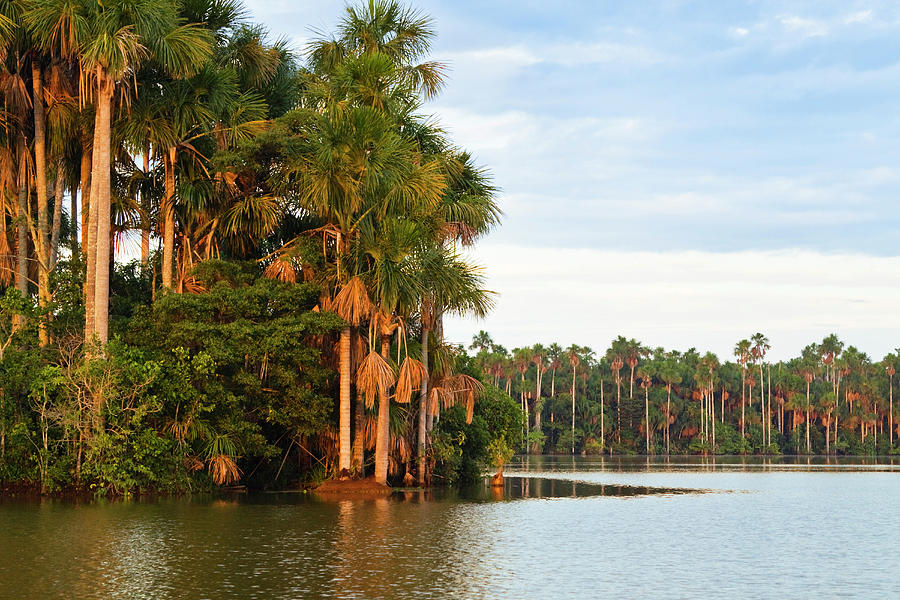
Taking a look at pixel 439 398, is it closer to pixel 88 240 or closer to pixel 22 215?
pixel 88 240

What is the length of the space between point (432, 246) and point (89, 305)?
39.5ft

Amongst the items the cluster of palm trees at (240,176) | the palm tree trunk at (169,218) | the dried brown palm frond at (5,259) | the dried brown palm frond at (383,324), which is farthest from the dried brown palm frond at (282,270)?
the dried brown palm frond at (5,259)

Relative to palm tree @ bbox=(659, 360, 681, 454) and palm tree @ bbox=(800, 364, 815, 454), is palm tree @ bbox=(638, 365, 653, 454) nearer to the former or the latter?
palm tree @ bbox=(659, 360, 681, 454)

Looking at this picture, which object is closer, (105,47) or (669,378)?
(105,47)

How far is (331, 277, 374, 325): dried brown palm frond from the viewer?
35.9m

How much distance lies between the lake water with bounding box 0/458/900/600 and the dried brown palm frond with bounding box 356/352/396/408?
3.73 metres

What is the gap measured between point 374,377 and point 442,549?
15.1 m

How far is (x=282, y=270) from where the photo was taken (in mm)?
37469

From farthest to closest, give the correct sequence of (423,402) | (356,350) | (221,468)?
(423,402) → (356,350) → (221,468)

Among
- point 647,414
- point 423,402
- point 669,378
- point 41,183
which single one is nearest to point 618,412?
point 669,378

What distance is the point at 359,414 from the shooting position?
38406 mm

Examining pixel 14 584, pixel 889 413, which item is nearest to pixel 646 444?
pixel 889 413

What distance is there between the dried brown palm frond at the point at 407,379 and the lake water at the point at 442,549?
3737 mm

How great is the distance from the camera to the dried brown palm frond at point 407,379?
3638 cm
